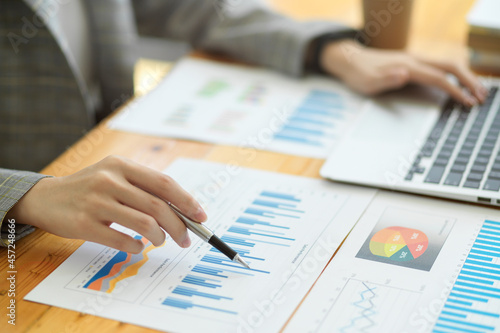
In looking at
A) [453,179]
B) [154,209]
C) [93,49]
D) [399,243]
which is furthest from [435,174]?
[93,49]

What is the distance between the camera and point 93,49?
1232 millimetres

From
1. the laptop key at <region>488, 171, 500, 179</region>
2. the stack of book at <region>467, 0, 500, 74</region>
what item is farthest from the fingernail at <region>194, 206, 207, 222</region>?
the stack of book at <region>467, 0, 500, 74</region>

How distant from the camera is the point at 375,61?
3.50ft

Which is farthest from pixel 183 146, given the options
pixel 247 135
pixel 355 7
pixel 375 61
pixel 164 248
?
pixel 355 7

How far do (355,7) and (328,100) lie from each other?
0.85 metres

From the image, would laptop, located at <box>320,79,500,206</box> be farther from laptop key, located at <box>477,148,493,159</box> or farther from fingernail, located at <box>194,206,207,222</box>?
fingernail, located at <box>194,206,207,222</box>

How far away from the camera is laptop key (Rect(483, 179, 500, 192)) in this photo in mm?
763

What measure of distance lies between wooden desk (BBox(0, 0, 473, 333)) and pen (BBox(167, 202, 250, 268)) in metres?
0.13

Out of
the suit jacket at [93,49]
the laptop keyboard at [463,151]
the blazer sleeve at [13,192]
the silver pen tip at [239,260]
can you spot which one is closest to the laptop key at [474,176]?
the laptop keyboard at [463,151]

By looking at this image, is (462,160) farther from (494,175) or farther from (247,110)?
(247,110)

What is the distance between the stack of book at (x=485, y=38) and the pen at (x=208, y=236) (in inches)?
26.7

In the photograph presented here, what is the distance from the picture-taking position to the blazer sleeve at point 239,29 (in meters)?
1.14

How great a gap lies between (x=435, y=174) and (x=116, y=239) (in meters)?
0.41

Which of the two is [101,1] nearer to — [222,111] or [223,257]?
[222,111]
